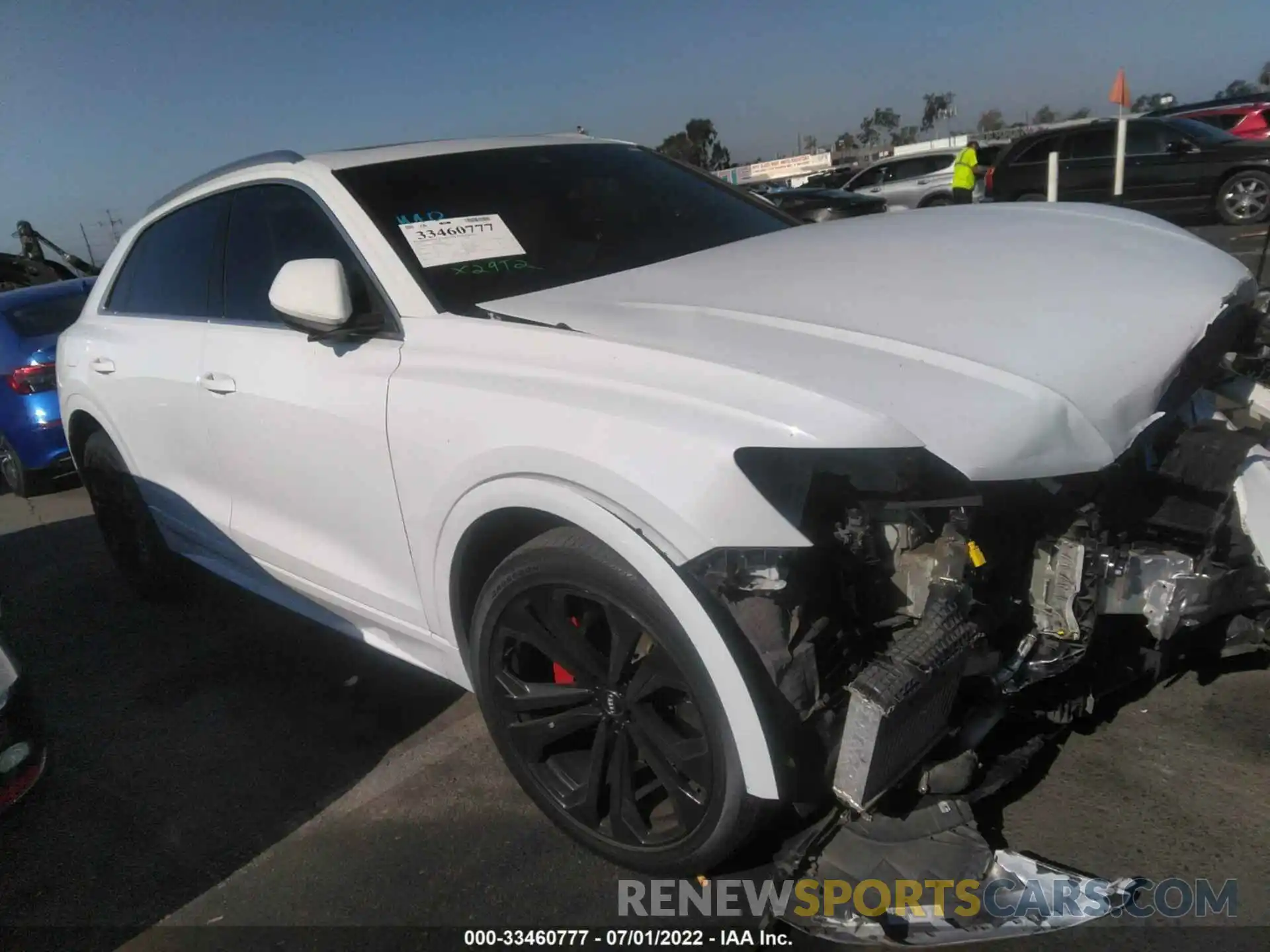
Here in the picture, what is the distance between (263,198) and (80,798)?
1.99 meters

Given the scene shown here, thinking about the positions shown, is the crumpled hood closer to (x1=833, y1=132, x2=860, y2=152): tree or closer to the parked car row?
the parked car row

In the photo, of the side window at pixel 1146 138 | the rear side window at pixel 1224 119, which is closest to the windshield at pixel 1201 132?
the side window at pixel 1146 138

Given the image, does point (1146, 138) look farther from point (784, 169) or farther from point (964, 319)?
point (784, 169)

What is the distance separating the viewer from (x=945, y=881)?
202 cm

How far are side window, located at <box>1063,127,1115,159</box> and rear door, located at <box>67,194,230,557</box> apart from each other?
1370 centimetres

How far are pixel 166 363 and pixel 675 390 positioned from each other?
2.39 metres

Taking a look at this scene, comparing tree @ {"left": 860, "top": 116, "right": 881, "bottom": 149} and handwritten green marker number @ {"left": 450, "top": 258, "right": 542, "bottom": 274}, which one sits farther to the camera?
tree @ {"left": 860, "top": 116, "right": 881, "bottom": 149}

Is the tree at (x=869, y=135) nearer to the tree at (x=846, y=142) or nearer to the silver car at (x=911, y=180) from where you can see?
the tree at (x=846, y=142)

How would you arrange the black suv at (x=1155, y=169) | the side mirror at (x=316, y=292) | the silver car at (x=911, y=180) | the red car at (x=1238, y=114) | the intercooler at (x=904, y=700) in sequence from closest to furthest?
1. the intercooler at (x=904, y=700)
2. the side mirror at (x=316, y=292)
3. the black suv at (x=1155, y=169)
4. the red car at (x=1238, y=114)
5. the silver car at (x=911, y=180)

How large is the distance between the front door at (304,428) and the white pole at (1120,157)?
11991 mm

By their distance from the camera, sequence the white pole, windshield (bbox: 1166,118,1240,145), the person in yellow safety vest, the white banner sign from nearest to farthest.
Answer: the white pole < windshield (bbox: 1166,118,1240,145) < the person in yellow safety vest < the white banner sign

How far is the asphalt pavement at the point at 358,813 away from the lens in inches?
92.1

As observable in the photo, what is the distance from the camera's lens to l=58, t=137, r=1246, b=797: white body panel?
1.85 meters

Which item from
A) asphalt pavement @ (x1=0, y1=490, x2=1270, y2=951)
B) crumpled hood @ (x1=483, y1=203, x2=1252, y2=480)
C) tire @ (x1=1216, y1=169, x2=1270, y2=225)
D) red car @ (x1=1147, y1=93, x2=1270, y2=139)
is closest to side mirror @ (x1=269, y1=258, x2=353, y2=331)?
crumpled hood @ (x1=483, y1=203, x2=1252, y2=480)
